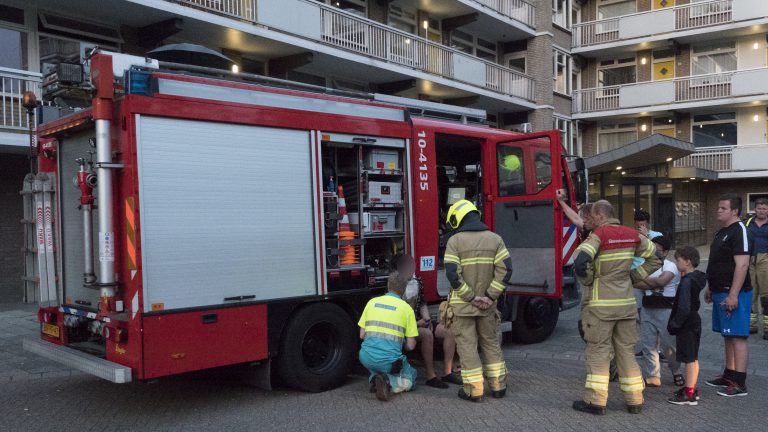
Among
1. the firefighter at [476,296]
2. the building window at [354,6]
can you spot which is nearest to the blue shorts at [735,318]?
the firefighter at [476,296]

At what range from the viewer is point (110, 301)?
5031mm

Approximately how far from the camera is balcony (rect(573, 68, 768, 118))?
25891 mm

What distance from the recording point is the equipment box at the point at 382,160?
673cm

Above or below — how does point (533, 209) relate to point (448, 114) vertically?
below

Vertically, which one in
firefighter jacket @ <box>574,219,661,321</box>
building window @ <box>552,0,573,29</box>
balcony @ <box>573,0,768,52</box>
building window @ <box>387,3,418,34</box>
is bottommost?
firefighter jacket @ <box>574,219,661,321</box>

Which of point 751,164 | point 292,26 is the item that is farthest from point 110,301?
point 751,164

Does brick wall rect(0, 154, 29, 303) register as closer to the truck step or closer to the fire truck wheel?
the truck step

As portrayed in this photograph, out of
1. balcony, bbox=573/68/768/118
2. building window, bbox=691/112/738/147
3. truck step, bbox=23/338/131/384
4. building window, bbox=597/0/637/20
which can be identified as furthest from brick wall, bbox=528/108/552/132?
truck step, bbox=23/338/131/384

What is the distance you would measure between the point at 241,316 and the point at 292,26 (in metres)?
10.4

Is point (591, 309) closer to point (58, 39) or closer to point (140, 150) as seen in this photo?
point (140, 150)

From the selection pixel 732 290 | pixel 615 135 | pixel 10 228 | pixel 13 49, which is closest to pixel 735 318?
pixel 732 290

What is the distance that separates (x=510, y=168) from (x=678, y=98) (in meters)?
22.6

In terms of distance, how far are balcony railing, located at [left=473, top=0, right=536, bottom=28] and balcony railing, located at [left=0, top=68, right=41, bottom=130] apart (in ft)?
46.2

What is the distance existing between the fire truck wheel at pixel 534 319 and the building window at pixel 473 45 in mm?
14757
